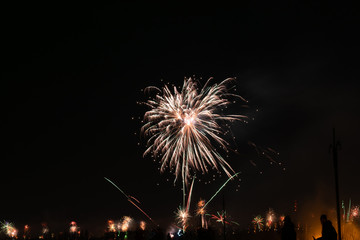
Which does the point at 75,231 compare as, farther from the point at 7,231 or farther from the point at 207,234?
Result: the point at 207,234

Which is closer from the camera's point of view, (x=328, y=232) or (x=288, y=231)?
(x=328, y=232)

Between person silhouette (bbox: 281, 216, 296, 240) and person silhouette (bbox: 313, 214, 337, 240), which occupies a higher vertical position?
person silhouette (bbox: 281, 216, 296, 240)

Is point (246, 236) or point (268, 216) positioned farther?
point (268, 216)

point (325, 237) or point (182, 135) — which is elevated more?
point (182, 135)

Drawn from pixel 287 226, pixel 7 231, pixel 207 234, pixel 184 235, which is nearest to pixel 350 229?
pixel 184 235

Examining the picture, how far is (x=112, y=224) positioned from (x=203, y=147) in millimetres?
103787

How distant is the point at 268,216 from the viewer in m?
117

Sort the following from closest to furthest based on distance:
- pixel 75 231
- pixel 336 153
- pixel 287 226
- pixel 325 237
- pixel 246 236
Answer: pixel 325 237, pixel 287 226, pixel 336 153, pixel 246 236, pixel 75 231

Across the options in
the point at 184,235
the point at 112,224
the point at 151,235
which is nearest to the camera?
the point at 151,235

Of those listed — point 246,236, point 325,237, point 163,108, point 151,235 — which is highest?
point 163,108

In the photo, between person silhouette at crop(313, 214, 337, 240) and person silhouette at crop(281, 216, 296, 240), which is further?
person silhouette at crop(281, 216, 296, 240)

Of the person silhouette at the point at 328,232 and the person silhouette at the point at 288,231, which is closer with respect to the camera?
the person silhouette at the point at 328,232

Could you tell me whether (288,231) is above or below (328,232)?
above

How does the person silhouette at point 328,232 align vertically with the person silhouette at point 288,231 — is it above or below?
below
